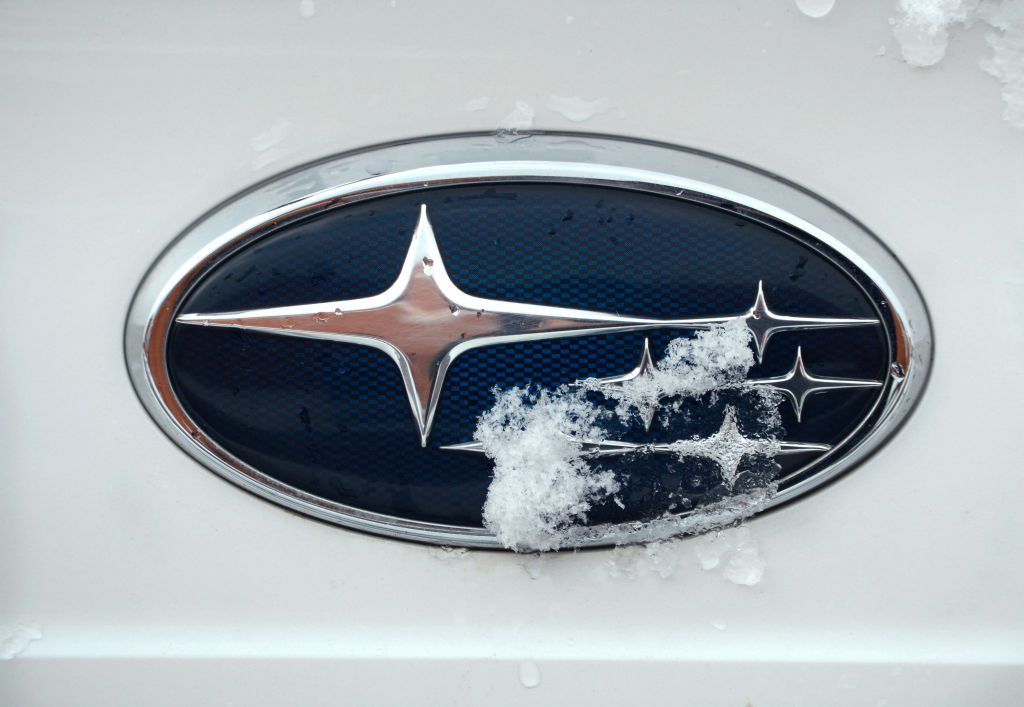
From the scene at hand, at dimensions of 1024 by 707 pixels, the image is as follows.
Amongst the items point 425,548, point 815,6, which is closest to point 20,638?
point 425,548

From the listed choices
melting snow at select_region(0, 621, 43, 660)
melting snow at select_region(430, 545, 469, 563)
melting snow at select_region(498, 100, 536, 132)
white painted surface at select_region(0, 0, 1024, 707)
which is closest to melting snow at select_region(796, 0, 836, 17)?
white painted surface at select_region(0, 0, 1024, 707)

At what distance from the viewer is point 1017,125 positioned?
594mm

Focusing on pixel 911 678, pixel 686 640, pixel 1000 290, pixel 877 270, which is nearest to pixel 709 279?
pixel 877 270

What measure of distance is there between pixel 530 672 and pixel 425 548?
0.62ft

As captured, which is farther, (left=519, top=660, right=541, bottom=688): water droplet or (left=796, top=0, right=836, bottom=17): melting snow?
(left=519, top=660, right=541, bottom=688): water droplet

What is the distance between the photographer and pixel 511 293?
619mm

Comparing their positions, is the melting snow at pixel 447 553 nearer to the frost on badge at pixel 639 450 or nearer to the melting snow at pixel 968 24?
the frost on badge at pixel 639 450

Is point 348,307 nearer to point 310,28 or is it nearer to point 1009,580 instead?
point 310,28

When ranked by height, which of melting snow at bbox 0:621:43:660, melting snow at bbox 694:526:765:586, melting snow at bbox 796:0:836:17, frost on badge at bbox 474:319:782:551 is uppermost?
melting snow at bbox 796:0:836:17

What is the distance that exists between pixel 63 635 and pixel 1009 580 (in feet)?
3.58

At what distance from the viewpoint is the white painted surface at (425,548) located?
58 centimetres

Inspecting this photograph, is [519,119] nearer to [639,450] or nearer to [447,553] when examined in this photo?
[639,450]

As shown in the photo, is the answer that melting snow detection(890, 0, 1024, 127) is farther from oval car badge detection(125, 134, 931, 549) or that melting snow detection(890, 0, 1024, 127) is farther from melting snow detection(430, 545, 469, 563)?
melting snow detection(430, 545, 469, 563)

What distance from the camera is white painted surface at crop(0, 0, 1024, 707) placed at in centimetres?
58
